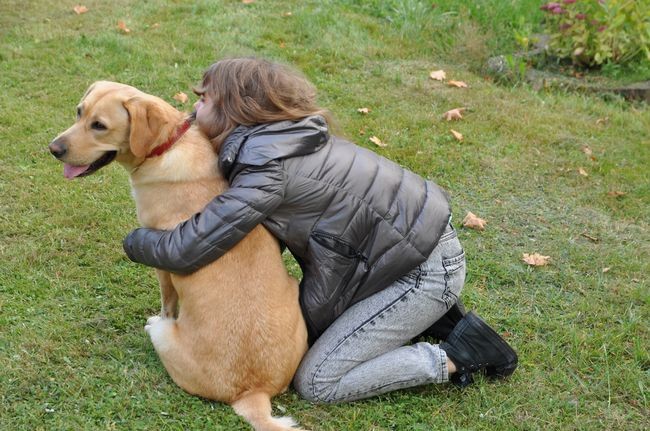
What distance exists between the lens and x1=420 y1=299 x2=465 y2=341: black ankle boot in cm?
402

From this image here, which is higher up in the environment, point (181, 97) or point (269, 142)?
point (269, 142)

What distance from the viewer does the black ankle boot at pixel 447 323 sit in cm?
402

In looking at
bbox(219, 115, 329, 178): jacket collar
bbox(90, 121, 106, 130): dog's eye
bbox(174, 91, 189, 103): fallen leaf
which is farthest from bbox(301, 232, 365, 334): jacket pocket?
bbox(174, 91, 189, 103): fallen leaf

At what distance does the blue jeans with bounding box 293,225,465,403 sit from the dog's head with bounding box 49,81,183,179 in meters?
1.34

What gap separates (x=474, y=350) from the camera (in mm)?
3758

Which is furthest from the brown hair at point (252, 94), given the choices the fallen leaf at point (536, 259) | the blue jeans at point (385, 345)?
the fallen leaf at point (536, 259)

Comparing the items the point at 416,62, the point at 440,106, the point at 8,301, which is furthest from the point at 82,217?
the point at 416,62

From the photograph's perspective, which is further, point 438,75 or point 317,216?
point 438,75

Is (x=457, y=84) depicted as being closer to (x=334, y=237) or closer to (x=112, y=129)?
(x=334, y=237)

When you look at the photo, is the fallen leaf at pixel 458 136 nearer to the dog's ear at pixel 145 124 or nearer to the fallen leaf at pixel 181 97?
the fallen leaf at pixel 181 97

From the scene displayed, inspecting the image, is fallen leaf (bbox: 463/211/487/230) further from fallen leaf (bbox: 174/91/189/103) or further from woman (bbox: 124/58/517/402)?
fallen leaf (bbox: 174/91/189/103)

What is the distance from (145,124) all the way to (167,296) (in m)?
0.96

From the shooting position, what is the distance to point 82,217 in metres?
5.12

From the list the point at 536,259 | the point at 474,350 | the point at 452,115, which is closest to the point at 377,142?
the point at 452,115
